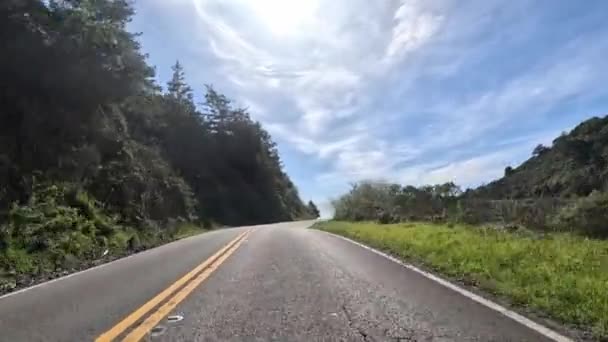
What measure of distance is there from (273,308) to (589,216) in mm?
14582

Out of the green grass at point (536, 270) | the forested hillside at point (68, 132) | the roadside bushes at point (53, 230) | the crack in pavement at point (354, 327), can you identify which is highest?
the forested hillside at point (68, 132)

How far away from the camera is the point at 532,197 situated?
98.4 feet

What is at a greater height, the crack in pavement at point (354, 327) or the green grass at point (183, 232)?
the green grass at point (183, 232)

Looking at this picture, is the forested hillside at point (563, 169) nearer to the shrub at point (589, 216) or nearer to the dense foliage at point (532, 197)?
the dense foliage at point (532, 197)

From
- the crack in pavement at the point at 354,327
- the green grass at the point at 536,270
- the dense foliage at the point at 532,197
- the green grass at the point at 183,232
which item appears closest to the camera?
the crack in pavement at the point at 354,327

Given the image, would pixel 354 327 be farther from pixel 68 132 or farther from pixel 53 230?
pixel 68 132

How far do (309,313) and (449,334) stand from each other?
1.74 m

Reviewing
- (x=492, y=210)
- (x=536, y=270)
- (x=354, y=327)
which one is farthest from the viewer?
(x=492, y=210)

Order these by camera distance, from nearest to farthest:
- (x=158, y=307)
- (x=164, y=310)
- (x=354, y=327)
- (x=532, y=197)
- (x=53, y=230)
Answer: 1. (x=354, y=327)
2. (x=164, y=310)
3. (x=158, y=307)
4. (x=53, y=230)
5. (x=532, y=197)

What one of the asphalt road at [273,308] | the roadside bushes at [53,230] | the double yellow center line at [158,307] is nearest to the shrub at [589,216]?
the asphalt road at [273,308]

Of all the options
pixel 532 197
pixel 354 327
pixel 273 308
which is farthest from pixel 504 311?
pixel 532 197

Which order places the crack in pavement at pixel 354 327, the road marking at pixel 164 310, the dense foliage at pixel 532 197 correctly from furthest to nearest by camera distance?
the dense foliage at pixel 532 197 → the road marking at pixel 164 310 → the crack in pavement at pixel 354 327

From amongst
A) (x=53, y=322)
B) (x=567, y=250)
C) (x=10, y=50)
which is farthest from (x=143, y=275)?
(x=10, y=50)

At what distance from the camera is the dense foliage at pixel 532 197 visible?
60.7 ft
